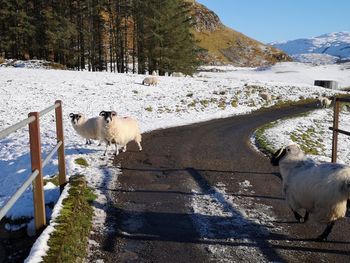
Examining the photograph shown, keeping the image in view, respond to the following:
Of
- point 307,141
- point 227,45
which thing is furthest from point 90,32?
point 227,45

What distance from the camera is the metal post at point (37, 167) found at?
5484 mm

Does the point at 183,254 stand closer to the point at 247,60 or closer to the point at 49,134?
the point at 49,134

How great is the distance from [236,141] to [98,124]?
16.7 feet

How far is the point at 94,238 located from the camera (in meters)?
6.07

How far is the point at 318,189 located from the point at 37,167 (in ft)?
13.0

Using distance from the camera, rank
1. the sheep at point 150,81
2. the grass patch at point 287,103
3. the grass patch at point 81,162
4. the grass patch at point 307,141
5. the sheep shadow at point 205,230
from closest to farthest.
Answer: the sheep shadow at point 205,230 < the grass patch at point 81,162 < the grass patch at point 307,141 < the grass patch at point 287,103 < the sheep at point 150,81

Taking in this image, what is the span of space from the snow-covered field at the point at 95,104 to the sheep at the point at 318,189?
314 centimetres

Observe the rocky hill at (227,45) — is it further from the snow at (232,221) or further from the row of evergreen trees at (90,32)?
the snow at (232,221)

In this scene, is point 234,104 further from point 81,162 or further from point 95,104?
point 81,162

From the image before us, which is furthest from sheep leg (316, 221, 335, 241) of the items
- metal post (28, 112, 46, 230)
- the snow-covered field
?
metal post (28, 112, 46, 230)

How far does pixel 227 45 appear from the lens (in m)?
162

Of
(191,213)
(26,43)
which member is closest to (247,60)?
(26,43)

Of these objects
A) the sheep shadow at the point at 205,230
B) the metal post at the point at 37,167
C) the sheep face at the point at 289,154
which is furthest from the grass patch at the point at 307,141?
the metal post at the point at 37,167

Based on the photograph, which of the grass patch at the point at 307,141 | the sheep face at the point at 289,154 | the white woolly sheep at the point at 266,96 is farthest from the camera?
the white woolly sheep at the point at 266,96
